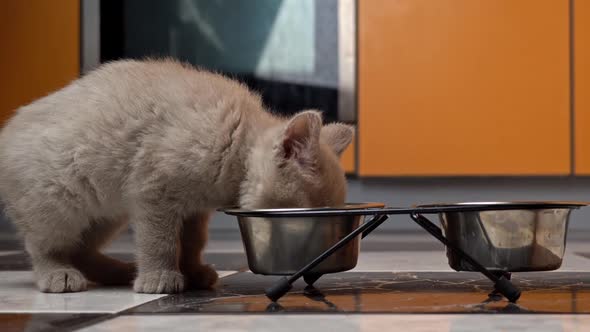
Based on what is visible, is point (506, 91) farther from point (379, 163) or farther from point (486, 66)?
point (379, 163)

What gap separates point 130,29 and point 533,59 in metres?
2.22

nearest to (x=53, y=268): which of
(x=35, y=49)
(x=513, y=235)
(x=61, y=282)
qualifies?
(x=61, y=282)

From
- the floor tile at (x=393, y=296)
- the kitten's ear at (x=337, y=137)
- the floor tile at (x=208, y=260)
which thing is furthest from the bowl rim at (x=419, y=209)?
the floor tile at (x=208, y=260)

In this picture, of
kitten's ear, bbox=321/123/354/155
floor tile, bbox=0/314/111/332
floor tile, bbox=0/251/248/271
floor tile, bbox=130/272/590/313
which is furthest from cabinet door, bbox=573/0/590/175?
floor tile, bbox=0/314/111/332

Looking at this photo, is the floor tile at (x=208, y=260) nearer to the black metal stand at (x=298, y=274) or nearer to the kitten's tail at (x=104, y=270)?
the kitten's tail at (x=104, y=270)

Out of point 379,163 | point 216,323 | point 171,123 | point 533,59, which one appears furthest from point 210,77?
point 533,59

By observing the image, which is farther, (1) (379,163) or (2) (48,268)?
(1) (379,163)

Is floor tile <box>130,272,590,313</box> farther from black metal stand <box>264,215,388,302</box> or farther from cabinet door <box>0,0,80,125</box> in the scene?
cabinet door <box>0,0,80,125</box>

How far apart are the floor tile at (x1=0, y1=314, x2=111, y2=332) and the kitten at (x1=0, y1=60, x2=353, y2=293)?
35 centimetres

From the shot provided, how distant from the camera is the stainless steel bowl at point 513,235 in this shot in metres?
1.50

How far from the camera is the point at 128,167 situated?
5.84 feet

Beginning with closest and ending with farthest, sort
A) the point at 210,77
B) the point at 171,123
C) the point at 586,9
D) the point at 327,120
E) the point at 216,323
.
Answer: the point at 216,323 → the point at 171,123 → the point at 210,77 → the point at 586,9 → the point at 327,120

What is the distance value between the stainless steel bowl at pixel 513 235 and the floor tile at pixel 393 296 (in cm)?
7

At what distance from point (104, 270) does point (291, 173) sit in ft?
1.87
